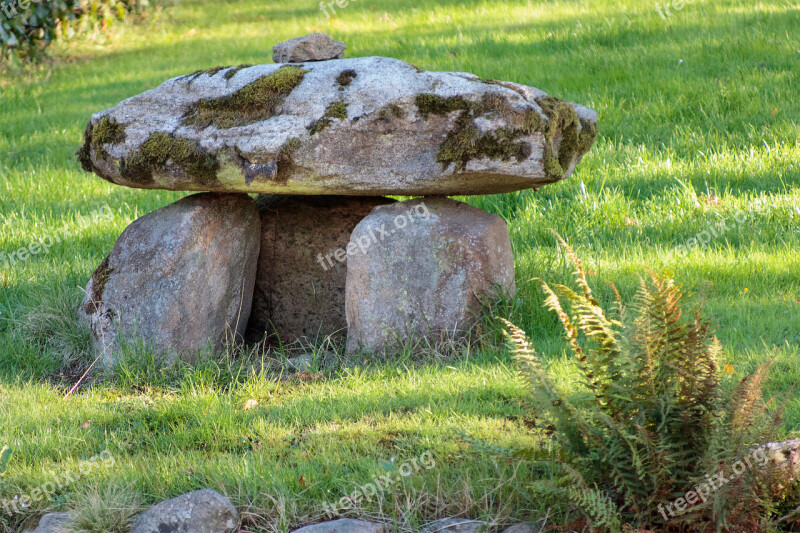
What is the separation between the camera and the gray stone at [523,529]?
120 inches

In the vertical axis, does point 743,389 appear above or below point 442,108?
below

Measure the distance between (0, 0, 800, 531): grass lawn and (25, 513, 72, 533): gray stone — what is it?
9 centimetres

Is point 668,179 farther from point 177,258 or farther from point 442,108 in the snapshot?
point 177,258

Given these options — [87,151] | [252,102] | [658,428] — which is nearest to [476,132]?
[252,102]

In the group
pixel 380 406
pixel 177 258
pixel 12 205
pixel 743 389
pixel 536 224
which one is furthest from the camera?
pixel 12 205

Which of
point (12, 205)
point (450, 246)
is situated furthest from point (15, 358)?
point (12, 205)

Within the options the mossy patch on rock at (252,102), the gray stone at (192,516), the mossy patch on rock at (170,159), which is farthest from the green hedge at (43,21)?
the gray stone at (192,516)

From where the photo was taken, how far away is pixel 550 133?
4.69m

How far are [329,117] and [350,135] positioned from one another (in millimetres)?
168

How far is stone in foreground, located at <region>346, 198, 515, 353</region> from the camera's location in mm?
4906

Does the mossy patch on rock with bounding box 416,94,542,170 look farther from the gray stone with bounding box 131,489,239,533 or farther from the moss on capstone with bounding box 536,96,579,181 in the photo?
the gray stone with bounding box 131,489,239,533

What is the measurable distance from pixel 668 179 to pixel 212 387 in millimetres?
4759

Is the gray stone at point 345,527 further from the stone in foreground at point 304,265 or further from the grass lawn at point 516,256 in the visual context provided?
the stone in foreground at point 304,265

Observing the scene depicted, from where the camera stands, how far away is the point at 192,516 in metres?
3.14
